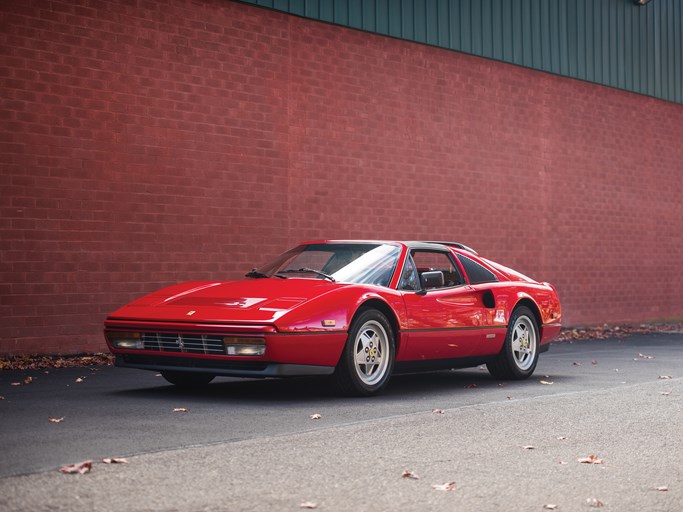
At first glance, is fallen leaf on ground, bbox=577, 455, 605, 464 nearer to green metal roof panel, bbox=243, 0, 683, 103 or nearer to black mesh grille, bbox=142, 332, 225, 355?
black mesh grille, bbox=142, 332, 225, 355

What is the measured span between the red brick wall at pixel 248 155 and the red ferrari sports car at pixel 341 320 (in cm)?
372

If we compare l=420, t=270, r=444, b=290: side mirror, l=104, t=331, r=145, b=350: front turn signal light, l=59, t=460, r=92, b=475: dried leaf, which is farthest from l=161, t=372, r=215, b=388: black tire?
l=59, t=460, r=92, b=475: dried leaf

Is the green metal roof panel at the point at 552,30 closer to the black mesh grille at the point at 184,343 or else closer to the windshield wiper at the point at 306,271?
the windshield wiper at the point at 306,271

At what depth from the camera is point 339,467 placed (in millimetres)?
5777

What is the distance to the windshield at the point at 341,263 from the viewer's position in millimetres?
9438

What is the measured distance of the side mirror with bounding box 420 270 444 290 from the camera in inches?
381

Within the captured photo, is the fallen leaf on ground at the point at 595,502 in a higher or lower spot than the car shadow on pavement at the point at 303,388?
higher

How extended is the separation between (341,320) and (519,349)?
302 cm

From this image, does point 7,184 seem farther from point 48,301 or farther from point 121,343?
point 121,343

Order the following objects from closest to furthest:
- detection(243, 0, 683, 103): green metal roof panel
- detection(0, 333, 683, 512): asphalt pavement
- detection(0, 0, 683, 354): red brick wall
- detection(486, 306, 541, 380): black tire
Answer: detection(0, 333, 683, 512): asphalt pavement → detection(486, 306, 541, 380): black tire → detection(0, 0, 683, 354): red brick wall → detection(243, 0, 683, 103): green metal roof panel

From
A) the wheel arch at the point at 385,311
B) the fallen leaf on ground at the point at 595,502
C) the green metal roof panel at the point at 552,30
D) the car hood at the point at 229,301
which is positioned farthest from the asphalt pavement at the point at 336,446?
the green metal roof panel at the point at 552,30

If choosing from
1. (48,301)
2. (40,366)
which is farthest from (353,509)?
(48,301)

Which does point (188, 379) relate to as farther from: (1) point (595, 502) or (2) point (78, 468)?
(1) point (595, 502)

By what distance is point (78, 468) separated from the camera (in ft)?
17.6
